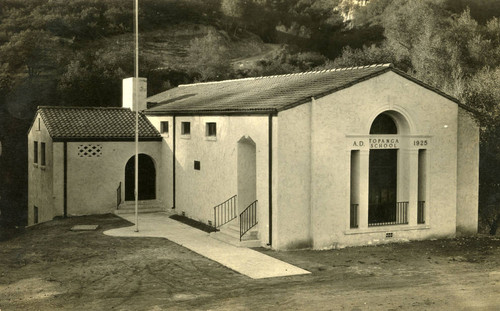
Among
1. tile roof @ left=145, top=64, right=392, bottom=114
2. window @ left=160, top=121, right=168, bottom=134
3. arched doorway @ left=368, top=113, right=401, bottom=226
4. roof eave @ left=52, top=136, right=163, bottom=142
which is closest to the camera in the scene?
tile roof @ left=145, top=64, right=392, bottom=114

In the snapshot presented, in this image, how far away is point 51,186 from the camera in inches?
917

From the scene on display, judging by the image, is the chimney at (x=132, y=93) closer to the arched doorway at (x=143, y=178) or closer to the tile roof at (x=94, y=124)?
the tile roof at (x=94, y=124)

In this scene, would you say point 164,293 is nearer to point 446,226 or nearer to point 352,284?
point 352,284

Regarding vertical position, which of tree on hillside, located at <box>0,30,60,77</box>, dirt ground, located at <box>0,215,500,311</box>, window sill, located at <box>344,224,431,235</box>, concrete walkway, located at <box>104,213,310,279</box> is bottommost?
dirt ground, located at <box>0,215,500,311</box>

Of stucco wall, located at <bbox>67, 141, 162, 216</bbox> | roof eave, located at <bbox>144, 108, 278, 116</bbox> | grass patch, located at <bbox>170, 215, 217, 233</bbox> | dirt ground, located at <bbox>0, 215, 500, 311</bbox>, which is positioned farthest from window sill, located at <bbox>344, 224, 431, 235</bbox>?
stucco wall, located at <bbox>67, 141, 162, 216</bbox>

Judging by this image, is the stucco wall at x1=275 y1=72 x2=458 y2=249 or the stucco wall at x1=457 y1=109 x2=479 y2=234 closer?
the stucco wall at x1=275 y1=72 x2=458 y2=249

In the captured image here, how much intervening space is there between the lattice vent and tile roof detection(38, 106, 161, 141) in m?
0.35

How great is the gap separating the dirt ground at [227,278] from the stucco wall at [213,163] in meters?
2.72

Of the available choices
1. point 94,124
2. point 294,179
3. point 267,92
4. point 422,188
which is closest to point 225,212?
point 294,179

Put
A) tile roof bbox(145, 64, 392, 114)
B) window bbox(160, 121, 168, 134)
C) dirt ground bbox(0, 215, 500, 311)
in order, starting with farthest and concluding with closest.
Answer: window bbox(160, 121, 168, 134) < tile roof bbox(145, 64, 392, 114) < dirt ground bbox(0, 215, 500, 311)

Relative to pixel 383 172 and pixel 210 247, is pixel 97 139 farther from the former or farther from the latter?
pixel 383 172

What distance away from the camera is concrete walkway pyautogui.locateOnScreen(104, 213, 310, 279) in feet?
47.2

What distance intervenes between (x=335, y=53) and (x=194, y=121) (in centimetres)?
3932

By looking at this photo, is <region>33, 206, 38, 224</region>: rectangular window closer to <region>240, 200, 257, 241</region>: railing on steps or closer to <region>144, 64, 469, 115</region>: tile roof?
<region>144, 64, 469, 115</region>: tile roof
